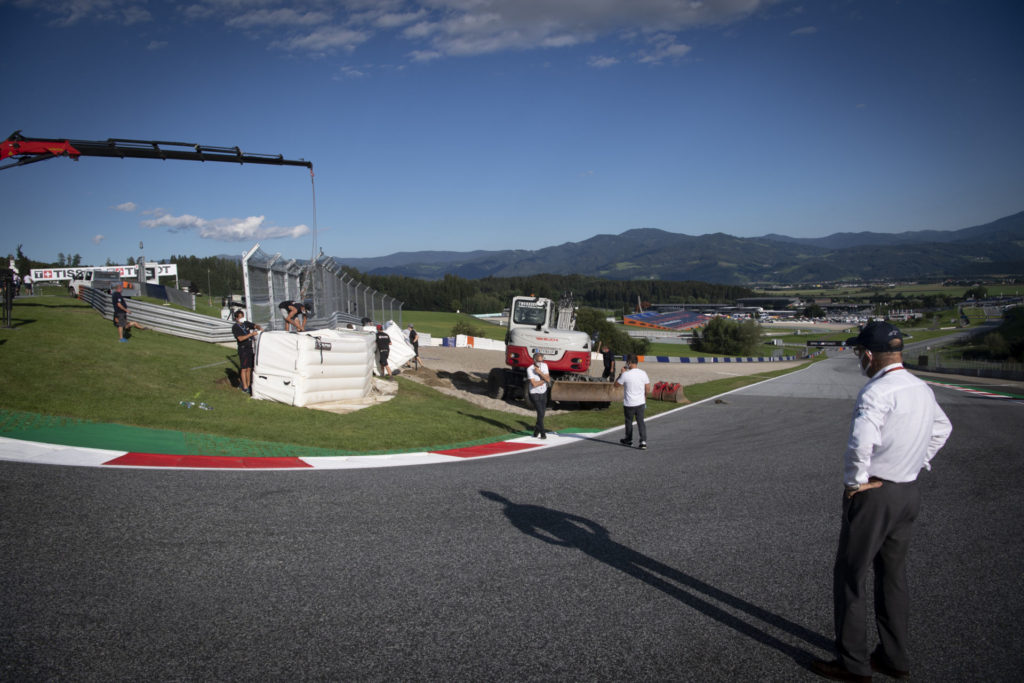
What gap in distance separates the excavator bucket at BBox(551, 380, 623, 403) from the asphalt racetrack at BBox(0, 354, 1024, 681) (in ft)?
28.6

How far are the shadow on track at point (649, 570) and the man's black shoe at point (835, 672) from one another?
12 cm

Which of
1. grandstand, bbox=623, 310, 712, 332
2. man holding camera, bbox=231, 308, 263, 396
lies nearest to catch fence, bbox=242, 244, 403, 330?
man holding camera, bbox=231, 308, 263, 396

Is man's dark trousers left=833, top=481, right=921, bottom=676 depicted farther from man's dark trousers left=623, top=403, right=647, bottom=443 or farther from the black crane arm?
the black crane arm


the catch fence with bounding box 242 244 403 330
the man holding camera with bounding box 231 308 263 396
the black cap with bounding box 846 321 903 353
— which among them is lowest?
the man holding camera with bounding box 231 308 263 396

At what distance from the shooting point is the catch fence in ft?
47.0

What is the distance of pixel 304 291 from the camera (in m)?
18.2

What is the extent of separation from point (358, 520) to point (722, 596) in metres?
3.43

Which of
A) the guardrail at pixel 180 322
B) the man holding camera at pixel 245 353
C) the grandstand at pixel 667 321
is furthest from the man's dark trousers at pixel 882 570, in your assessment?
the grandstand at pixel 667 321

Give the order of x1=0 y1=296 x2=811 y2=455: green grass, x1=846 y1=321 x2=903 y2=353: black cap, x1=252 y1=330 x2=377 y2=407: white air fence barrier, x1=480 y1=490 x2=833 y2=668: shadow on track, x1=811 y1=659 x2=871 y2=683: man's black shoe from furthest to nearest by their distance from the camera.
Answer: x1=252 y1=330 x2=377 y2=407: white air fence barrier
x1=0 y1=296 x2=811 y2=455: green grass
x1=480 y1=490 x2=833 y2=668: shadow on track
x1=846 y1=321 x2=903 y2=353: black cap
x1=811 y1=659 x2=871 y2=683: man's black shoe

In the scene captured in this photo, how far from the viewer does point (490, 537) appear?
546cm

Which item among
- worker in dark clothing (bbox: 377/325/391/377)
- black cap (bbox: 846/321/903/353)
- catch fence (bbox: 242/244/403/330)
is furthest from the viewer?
worker in dark clothing (bbox: 377/325/391/377)

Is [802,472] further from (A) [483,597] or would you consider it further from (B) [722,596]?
(A) [483,597]

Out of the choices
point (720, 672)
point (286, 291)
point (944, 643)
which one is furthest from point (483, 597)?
point (286, 291)

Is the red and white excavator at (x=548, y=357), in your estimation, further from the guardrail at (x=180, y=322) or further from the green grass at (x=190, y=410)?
the guardrail at (x=180, y=322)
